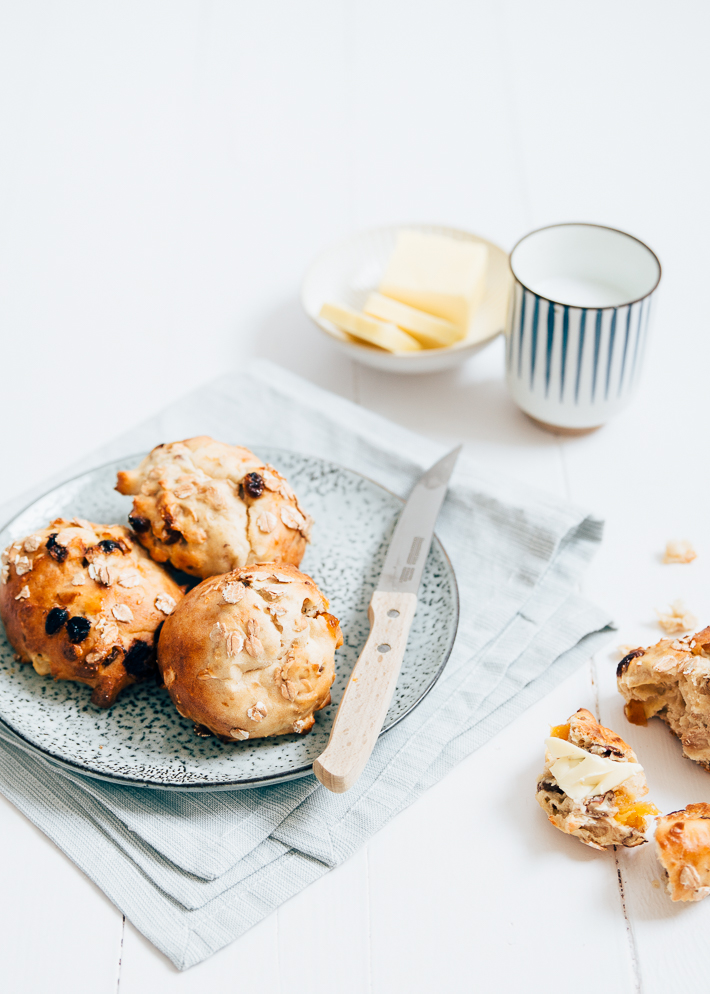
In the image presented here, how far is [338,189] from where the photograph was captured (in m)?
3.39

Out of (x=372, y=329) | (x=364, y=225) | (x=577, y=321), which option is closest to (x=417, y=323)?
(x=372, y=329)

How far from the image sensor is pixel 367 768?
170 centimetres

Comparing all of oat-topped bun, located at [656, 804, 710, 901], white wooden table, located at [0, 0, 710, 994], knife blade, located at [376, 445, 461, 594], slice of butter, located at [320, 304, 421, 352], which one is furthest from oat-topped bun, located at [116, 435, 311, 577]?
oat-topped bun, located at [656, 804, 710, 901]

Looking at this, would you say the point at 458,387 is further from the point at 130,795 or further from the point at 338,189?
the point at 130,795

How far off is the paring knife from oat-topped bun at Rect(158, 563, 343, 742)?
7cm

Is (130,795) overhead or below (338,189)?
below

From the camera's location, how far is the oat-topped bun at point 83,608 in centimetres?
165

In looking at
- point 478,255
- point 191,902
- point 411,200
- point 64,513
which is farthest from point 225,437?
point 411,200

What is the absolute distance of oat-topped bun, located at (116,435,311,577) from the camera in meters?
1.77

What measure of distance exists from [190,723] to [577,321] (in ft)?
4.17

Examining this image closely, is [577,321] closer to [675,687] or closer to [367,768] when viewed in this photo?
[675,687]

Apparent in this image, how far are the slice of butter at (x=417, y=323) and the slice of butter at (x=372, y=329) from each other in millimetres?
20

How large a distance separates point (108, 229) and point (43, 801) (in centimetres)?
221

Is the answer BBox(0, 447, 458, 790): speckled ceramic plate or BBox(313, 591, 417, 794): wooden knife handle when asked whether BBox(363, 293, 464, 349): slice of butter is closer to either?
BBox(0, 447, 458, 790): speckled ceramic plate
